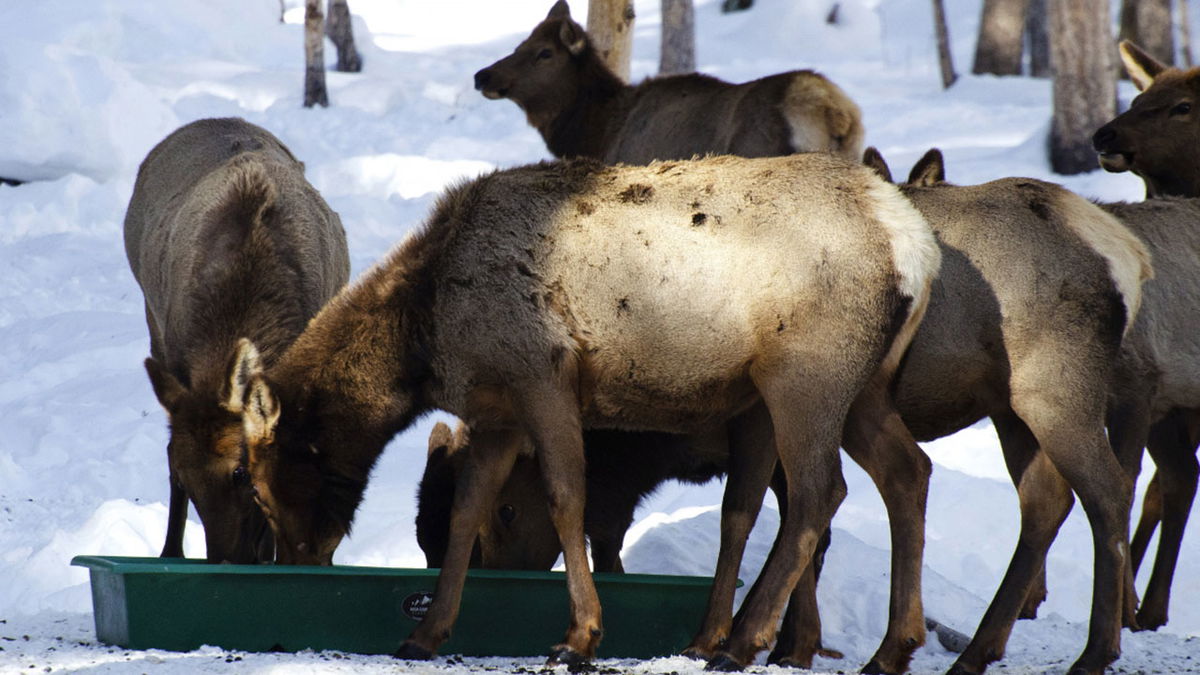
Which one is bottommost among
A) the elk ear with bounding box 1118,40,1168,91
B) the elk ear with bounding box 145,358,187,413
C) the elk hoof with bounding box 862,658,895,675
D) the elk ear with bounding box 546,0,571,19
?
the elk hoof with bounding box 862,658,895,675

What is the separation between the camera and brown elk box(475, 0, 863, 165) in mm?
9477

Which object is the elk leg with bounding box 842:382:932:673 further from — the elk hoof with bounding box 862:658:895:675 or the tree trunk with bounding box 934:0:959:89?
the tree trunk with bounding box 934:0:959:89

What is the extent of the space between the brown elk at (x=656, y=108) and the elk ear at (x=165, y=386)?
362 centimetres

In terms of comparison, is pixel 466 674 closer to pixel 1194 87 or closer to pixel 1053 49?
pixel 1194 87

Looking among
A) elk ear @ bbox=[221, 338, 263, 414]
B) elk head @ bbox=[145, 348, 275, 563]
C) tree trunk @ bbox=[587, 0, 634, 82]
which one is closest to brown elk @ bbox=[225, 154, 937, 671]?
elk ear @ bbox=[221, 338, 263, 414]

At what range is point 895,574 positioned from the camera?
6.06 meters

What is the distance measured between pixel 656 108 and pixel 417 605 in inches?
219

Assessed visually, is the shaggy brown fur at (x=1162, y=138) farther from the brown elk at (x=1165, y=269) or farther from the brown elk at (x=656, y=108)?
the brown elk at (x=656, y=108)

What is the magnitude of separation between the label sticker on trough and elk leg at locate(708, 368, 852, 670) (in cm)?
123

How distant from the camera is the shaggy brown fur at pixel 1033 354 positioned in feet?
19.5

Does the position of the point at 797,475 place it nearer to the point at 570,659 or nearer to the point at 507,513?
the point at 570,659

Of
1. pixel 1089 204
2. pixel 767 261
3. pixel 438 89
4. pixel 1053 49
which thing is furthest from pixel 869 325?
pixel 438 89

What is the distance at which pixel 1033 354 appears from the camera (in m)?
6.06

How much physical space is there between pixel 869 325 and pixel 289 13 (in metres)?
31.3
